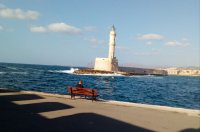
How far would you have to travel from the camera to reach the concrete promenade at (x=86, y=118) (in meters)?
7.90

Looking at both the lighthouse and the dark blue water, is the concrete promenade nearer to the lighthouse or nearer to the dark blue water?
the dark blue water

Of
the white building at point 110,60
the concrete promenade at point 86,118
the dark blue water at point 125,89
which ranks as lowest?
the dark blue water at point 125,89

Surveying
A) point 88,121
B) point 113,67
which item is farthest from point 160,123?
point 113,67

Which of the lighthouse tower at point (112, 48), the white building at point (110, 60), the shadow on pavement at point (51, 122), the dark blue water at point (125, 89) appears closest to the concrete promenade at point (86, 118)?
the shadow on pavement at point (51, 122)

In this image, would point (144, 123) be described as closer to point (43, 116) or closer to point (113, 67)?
point (43, 116)

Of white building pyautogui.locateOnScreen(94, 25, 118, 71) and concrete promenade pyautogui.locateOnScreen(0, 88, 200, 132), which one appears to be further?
white building pyautogui.locateOnScreen(94, 25, 118, 71)

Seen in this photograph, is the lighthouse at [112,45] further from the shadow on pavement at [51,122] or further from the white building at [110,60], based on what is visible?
the shadow on pavement at [51,122]

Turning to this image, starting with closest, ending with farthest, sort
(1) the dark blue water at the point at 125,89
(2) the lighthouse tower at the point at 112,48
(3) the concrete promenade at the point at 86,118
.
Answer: (3) the concrete promenade at the point at 86,118 → (1) the dark blue water at the point at 125,89 → (2) the lighthouse tower at the point at 112,48

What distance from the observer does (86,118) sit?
932 centimetres

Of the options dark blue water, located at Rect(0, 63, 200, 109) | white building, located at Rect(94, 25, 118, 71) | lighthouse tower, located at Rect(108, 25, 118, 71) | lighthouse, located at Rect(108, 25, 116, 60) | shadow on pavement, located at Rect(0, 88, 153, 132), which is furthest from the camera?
white building, located at Rect(94, 25, 118, 71)

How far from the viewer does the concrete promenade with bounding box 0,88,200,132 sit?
7.90 metres

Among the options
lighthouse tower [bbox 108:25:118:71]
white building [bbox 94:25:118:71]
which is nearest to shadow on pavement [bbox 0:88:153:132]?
lighthouse tower [bbox 108:25:118:71]

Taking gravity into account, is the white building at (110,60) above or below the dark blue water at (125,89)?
above

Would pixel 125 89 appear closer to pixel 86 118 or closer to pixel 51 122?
pixel 86 118
